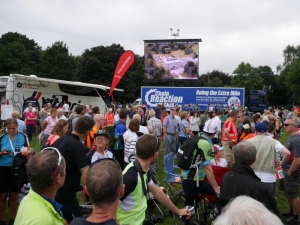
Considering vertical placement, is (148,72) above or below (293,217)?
above

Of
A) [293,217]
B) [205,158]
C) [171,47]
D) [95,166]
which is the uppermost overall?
[171,47]

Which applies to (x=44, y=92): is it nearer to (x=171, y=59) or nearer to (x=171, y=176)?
(x=171, y=176)

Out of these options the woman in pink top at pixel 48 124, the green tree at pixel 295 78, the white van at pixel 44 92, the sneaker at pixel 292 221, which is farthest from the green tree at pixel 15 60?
the sneaker at pixel 292 221

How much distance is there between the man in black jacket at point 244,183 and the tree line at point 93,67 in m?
43.6

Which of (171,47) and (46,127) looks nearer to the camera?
(46,127)

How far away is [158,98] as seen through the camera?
1144 inches

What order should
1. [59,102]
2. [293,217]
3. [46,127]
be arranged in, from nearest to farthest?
[293,217] → [46,127] → [59,102]

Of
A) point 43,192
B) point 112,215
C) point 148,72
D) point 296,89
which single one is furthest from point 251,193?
point 296,89

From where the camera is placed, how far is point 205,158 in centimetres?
461

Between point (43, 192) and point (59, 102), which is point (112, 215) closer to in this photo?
point (43, 192)

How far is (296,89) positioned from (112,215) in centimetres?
6000

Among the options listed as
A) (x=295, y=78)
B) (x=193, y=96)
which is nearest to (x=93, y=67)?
(x=193, y=96)

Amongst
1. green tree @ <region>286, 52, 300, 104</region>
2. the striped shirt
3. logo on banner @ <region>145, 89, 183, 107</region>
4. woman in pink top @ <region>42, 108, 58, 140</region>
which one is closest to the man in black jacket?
woman in pink top @ <region>42, 108, 58, 140</region>

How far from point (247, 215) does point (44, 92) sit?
1945 cm
